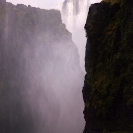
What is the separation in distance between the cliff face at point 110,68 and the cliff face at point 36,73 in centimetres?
3647

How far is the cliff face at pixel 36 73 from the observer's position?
49469 millimetres

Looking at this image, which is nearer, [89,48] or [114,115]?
[114,115]

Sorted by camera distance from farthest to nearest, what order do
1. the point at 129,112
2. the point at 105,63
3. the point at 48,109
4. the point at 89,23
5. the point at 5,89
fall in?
the point at 48,109 < the point at 5,89 < the point at 89,23 < the point at 105,63 < the point at 129,112

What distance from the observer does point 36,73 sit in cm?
5712

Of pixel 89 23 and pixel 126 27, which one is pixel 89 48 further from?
pixel 126 27

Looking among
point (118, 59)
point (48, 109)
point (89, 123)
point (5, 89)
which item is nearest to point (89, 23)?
point (118, 59)

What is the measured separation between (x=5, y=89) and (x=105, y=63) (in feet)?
132

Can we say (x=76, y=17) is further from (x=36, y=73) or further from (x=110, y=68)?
(x=110, y=68)

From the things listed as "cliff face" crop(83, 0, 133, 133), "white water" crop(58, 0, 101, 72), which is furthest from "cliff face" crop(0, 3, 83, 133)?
"cliff face" crop(83, 0, 133, 133)

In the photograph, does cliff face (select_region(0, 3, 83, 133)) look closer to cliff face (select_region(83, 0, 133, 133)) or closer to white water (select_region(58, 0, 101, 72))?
white water (select_region(58, 0, 101, 72))

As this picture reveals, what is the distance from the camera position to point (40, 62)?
57812 mm

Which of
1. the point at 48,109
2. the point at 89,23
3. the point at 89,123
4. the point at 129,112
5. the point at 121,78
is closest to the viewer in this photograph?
the point at 129,112

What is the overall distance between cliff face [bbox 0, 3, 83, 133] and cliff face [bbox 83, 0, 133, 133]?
36465mm

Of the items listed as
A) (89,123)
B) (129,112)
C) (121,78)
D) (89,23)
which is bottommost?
(89,123)
